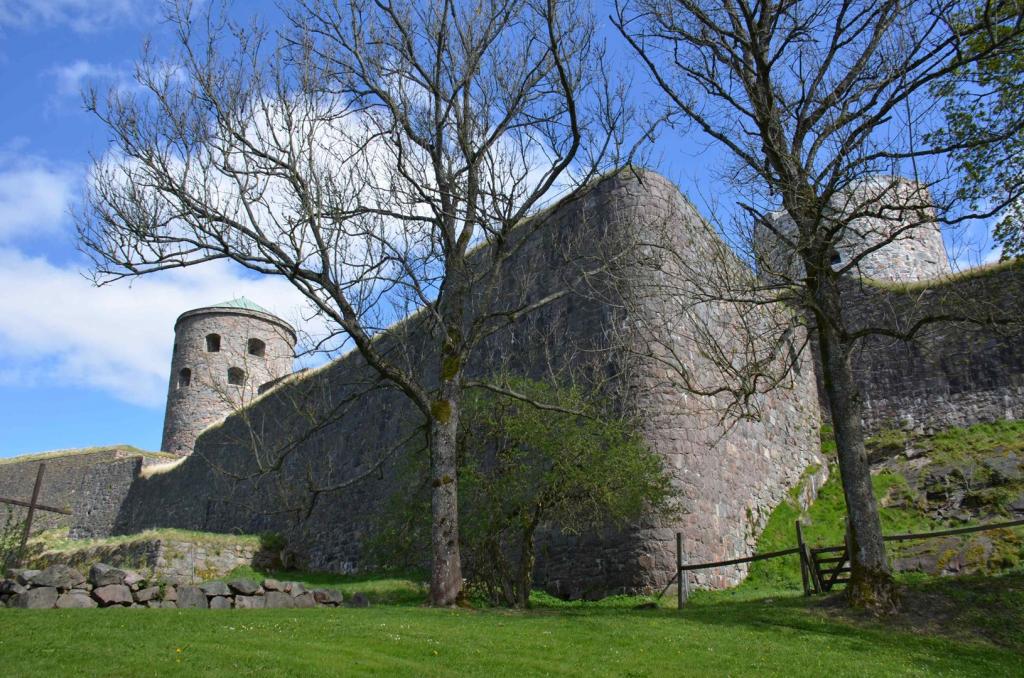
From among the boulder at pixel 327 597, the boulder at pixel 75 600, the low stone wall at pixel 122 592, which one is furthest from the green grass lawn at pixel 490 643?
the boulder at pixel 327 597

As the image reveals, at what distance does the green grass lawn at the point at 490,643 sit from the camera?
21.3ft

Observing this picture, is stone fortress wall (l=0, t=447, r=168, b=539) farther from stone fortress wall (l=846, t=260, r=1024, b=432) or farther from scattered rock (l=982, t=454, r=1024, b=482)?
scattered rock (l=982, t=454, r=1024, b=482)

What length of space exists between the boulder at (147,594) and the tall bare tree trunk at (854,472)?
814cm

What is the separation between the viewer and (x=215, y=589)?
1014cm

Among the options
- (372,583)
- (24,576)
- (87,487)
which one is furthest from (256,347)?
(24,576)

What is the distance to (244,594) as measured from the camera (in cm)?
1027

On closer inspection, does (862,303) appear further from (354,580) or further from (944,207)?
(354,580)

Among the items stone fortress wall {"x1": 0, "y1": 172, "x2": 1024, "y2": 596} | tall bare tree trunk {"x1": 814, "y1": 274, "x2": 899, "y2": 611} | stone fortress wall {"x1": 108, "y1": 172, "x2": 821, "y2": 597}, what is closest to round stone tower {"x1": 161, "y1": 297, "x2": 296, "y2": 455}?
stone fortress wall {"x1": 0, "y1": 172, "x2": 1024, "y2": 596}

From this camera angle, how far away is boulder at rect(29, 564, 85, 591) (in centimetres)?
960

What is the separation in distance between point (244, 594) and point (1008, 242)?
36.8ft

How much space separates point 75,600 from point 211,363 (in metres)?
32.1

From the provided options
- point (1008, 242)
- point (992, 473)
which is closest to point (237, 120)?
point (1008, 242)

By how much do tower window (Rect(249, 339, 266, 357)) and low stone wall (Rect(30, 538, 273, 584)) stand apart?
67.4 ft

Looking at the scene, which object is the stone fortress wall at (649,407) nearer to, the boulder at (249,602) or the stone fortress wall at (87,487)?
the boulder at (249,602)
